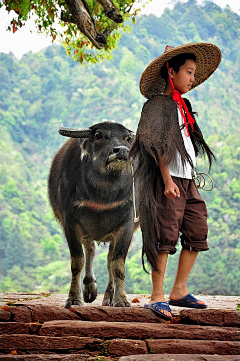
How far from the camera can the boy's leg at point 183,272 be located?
3543mm

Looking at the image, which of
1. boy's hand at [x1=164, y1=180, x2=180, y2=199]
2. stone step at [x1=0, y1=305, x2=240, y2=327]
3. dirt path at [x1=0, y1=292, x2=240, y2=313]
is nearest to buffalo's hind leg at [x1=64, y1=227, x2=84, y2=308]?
dirt path at [x1=0, y1=292, x2=240, y2=313]

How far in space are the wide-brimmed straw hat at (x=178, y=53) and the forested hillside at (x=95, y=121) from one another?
2538 cm

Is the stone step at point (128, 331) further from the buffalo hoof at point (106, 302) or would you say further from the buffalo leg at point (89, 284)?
the buffalo leg at point (89, 284)

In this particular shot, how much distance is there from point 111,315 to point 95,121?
4066cm

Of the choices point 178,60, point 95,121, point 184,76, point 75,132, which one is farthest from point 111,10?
point 95,121

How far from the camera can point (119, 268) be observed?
13.4 feet

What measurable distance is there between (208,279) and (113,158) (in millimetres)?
26907

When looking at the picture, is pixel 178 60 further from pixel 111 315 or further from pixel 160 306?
pixel 111 315

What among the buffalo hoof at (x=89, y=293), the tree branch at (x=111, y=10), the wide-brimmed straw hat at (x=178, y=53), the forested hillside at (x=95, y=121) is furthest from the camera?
the forested hillside at (x=95, y=121)

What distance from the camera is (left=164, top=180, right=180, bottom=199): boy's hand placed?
330 cm

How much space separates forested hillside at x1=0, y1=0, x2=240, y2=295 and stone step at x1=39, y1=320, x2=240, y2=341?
25.9m

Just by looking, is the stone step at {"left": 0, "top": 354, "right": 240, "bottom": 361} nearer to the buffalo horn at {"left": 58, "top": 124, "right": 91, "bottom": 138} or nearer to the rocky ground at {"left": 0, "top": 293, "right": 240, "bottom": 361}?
the rocky ground at {"left": 0, "top": 293, "right": 240, "bottom": 361}

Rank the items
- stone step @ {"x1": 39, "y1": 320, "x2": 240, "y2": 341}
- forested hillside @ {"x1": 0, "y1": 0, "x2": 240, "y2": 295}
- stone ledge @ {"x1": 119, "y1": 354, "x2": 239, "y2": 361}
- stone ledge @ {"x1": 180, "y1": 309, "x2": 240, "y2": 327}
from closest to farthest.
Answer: stone ledge @ {"x1": 119, "y1": 354, "x2": 239, "y2": 361} → stone step @ {"x1": 39, "y1": 320, "x2": 240, "y2": 341} → stone ledge @ {"x1": 180, "y1": 309, "x2": 240, "y2": 327} → forested hillside @ {"x1": 0, "y1": 0, "x2": 240, "y2": 295}

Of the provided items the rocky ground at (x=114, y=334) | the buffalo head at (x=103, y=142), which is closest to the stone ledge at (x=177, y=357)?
the rocky ground at (x=114, y=334)
